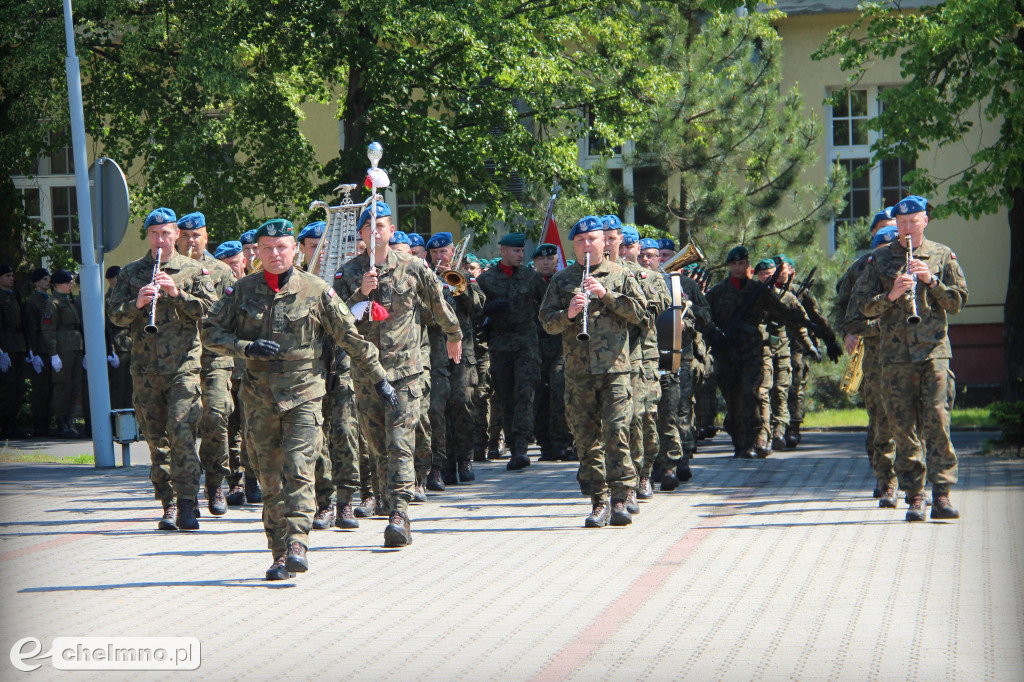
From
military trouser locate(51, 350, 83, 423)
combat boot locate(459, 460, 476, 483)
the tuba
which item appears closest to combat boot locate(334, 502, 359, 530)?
combat boot locate(459, 460, 476, 483)

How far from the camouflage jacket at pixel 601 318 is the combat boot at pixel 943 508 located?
2.40m

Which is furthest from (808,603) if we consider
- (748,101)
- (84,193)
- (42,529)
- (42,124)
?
(42,124)

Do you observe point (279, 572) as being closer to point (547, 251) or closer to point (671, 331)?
point (671, 331)

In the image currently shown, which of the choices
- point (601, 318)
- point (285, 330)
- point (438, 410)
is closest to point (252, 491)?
point (438, 410)

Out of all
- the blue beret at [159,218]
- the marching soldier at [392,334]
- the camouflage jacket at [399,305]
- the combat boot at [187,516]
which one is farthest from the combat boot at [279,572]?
the blue beret at [159,218]

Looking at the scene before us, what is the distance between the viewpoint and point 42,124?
17594 mm

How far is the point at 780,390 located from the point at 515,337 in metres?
3.40

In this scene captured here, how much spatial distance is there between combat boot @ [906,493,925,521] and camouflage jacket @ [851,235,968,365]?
992 millimetres

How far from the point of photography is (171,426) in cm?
934

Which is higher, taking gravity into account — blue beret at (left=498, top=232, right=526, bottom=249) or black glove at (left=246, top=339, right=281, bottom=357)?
blue beret at (left=498, top=232, right=526, bottom=249)

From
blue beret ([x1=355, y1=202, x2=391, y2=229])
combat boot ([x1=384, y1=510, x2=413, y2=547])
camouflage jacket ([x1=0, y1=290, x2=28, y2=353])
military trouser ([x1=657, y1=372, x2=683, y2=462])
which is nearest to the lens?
combat boot ([x1=384, y1=510, x2=413, y2=547])

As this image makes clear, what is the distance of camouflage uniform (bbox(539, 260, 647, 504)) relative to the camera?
9422 millimetres

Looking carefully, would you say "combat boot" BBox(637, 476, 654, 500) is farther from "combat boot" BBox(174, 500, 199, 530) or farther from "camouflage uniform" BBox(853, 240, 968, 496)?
"combat boot" BBox(174, 500, 199, 530)

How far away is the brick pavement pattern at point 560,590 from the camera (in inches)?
219
